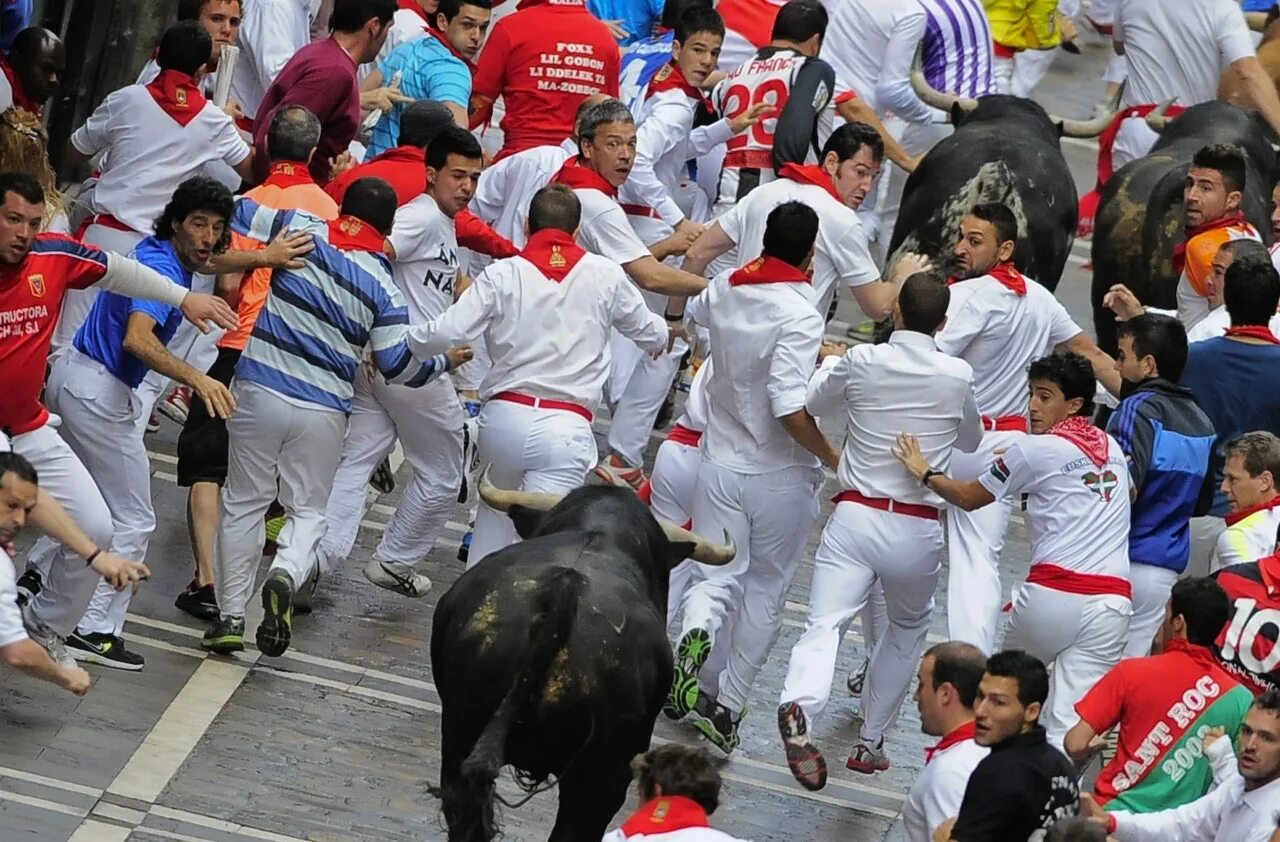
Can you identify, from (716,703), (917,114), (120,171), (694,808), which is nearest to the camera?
(694,808)

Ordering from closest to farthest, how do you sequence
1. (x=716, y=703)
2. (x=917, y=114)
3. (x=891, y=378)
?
(x=891, y=378), (x=716, y=703), (x=917, y=114)

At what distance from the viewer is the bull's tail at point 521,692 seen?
760 cm

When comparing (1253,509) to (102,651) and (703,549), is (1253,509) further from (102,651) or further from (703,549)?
(102,651)

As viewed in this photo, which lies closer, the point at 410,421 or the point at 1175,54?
the point at 410,421

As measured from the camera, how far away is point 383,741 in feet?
32.6

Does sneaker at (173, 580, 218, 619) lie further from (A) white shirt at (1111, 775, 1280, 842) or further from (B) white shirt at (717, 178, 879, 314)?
(A) white shirt at (1111, 775, 1280, 842)

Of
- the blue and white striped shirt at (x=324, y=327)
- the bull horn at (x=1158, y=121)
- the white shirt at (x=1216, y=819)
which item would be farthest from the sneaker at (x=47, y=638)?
the bull horn at (x=1158, y=121)

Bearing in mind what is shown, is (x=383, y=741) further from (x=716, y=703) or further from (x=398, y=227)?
(x=398, y=227)

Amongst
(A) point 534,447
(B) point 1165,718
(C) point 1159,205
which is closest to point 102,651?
(A) point 534,447

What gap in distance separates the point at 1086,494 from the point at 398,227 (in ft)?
10.9

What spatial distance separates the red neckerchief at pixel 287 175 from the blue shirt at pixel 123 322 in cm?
97

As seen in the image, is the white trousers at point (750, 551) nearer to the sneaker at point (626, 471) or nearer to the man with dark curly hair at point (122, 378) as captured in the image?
the sneaker at point (626, 471)

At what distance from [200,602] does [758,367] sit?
2727 mm

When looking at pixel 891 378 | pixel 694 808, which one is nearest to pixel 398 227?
pixel 891 378
